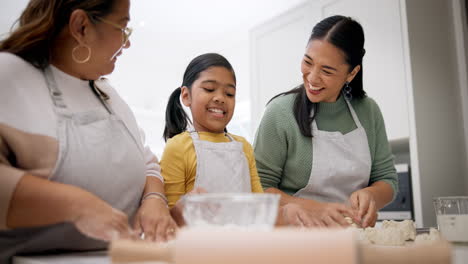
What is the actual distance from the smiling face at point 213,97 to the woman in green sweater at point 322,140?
242 millimetres

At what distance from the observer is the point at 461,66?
7.52 ft

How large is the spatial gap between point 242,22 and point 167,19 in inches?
27.8

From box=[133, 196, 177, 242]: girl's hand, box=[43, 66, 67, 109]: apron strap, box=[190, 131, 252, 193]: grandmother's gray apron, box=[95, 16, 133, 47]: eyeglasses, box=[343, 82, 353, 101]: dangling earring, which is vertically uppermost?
box=[95, 16, 133, 47]: eyeglasses

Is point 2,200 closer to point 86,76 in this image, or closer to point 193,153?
point 86,76

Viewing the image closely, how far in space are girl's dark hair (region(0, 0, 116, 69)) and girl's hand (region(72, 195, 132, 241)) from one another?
316mm

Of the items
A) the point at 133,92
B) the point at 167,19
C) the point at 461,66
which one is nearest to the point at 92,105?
the point at 461,66

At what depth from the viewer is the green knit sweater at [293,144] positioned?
53.5 inches

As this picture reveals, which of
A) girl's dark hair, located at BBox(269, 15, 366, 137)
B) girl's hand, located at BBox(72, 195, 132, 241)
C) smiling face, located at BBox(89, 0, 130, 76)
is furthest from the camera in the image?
girl's dark hair, located at BBox(269, 15, 366, 137)

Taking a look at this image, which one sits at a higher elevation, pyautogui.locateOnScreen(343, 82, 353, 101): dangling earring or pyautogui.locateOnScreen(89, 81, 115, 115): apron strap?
pyautogui.locateOnScreen(343, 82, 353, 101): dangling earring

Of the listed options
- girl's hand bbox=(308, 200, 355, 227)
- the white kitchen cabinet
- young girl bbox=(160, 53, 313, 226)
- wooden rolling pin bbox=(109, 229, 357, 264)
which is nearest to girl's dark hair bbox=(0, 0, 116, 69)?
young girl bbox=(160, 53, 313, 226)

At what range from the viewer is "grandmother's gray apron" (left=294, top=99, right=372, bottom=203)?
1366 millimetres

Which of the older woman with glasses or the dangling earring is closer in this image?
the older woman with glasses

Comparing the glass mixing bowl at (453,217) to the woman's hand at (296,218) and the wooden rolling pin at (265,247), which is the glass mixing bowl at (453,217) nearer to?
the woman's hand at (296,218)

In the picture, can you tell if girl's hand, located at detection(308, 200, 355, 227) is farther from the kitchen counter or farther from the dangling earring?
the dangling earring
